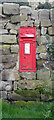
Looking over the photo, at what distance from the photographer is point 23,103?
5.20 metres

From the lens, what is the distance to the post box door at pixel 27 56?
5.43 meters

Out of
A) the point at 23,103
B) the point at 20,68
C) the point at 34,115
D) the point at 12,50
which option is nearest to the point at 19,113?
the point at 34,115

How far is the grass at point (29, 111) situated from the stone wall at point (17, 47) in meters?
0.49

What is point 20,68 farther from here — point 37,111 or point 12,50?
point 37,111

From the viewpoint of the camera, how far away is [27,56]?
215 inches

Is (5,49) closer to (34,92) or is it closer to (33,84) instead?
(33,84)

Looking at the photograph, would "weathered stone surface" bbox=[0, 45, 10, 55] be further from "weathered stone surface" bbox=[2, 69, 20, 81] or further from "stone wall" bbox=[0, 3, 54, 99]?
"weathered stone surface" bbox=[2, 69, 20, 81]

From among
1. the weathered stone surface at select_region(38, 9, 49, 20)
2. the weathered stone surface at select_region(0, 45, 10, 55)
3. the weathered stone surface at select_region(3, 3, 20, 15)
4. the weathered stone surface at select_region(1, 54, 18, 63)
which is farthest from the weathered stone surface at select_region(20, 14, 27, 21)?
the weathered stone surface at select_region(1, 54, 18, 63)

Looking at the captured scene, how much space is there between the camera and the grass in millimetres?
4340

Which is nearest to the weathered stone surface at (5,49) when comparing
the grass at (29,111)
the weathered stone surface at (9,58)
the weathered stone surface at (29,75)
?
the weathered stone surface at (9,58)

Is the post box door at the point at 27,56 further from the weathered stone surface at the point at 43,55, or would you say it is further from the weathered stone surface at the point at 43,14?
the weathered stone surface at the point at 43,14

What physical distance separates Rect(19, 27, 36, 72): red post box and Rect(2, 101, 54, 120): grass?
0.94m

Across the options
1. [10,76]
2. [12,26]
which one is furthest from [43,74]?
[12,26]

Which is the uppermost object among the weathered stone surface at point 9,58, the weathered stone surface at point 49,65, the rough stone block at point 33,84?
the weathered stone surface at point 9,58
